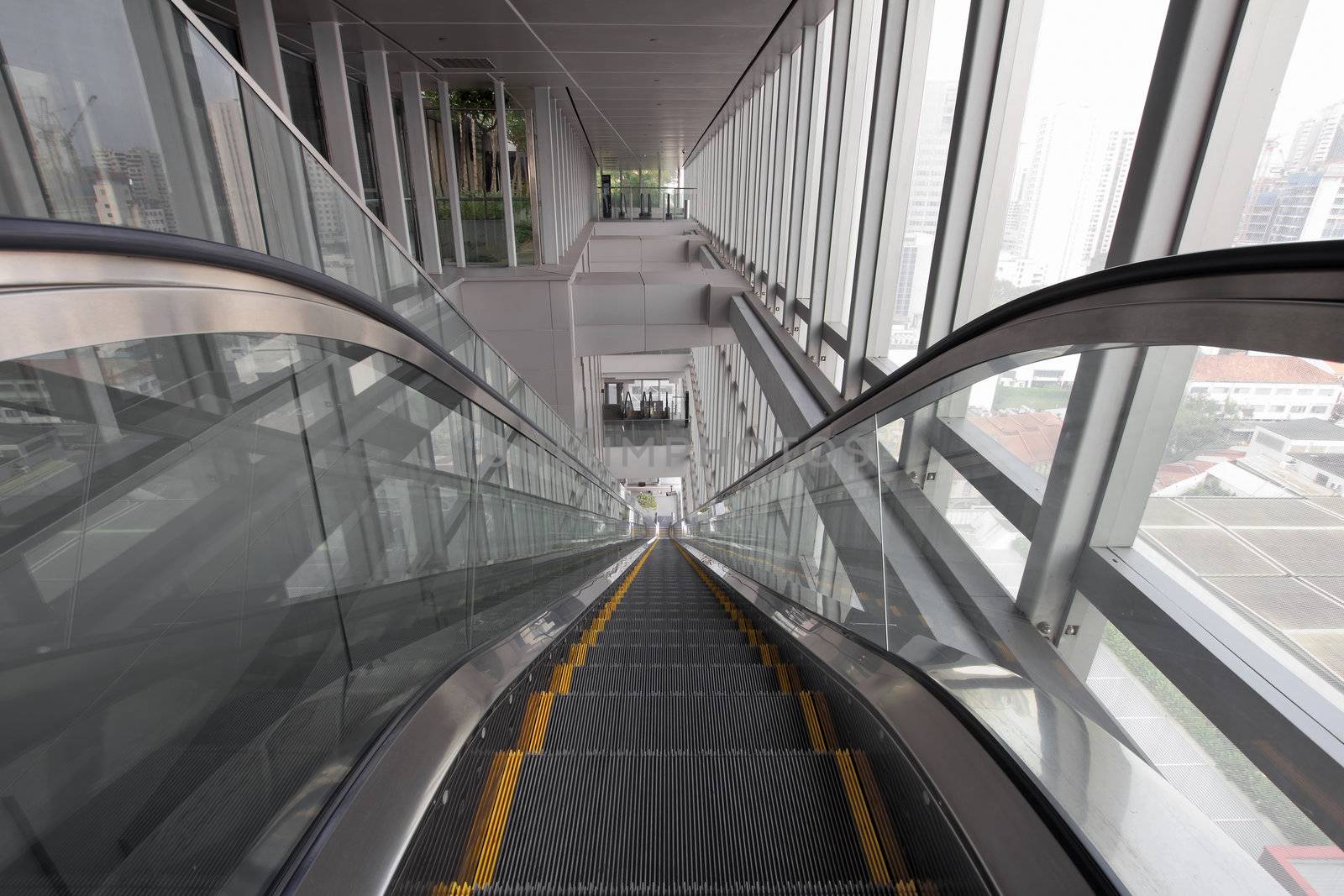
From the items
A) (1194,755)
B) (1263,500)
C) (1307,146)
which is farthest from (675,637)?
(1307,146)

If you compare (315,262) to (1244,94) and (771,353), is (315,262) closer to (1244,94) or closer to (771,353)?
(1244,94)

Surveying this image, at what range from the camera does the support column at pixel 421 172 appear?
39.7ft

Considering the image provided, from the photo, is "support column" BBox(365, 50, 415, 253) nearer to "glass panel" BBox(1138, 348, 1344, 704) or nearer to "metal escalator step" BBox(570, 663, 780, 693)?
"metal escalator step" BBox(570, 663, 780, 693)

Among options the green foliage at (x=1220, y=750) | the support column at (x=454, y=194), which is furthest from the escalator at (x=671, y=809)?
the support column at (x=454, y=194)

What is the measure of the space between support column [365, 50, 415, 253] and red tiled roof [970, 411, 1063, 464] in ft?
33.8

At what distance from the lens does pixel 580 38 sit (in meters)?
9.58

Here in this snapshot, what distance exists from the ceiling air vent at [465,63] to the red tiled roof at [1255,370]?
12.0 meters

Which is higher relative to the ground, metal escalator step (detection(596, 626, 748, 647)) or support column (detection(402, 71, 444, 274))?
support column (detection(402, 71, 444, 274))

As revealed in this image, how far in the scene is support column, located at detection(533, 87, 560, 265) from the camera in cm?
1349

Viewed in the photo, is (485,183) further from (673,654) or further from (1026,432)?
(1026,432)

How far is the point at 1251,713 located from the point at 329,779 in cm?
167

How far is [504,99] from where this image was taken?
13156 mm

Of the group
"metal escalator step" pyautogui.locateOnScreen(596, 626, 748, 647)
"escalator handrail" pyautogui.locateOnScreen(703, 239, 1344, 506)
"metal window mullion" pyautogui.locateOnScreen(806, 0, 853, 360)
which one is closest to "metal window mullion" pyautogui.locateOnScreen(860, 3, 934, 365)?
"metal window mullion" pyautogui.locateOnScreen(806, 0, 853, 360)

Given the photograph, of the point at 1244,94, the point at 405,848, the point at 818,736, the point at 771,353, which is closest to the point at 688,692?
the point at 818,736
